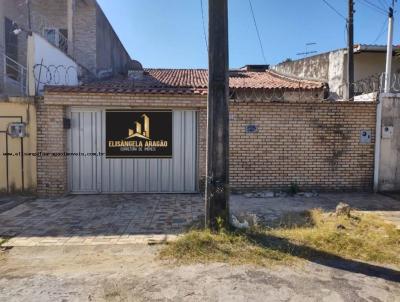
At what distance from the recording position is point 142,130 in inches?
317

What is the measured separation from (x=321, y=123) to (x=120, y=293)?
645cm

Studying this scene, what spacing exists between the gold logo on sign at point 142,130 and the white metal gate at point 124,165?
1.96 ft

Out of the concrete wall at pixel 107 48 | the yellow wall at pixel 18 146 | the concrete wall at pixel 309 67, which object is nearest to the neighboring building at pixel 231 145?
the yellow wall at pixel 18 146

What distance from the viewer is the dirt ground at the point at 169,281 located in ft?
10.6

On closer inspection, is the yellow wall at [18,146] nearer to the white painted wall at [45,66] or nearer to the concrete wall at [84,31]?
the white painted wall at [45,66]

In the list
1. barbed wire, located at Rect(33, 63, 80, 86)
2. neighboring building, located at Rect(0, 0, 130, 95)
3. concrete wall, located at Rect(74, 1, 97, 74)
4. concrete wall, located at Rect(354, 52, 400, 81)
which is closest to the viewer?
barbed wire, located at Rect(33, 63, 80, 86)

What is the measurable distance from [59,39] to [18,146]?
575 cm

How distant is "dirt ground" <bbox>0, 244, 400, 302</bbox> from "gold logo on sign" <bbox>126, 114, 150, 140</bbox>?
13.7ft

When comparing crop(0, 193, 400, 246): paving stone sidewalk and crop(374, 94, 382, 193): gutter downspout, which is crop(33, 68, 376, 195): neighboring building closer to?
crop(374, 94, 382, 193): gutter downspout

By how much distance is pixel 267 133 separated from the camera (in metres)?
8.08

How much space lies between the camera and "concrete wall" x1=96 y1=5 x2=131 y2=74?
40.4 feet

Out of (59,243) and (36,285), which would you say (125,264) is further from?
(59,243)

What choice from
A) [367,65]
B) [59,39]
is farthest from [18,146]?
[367,65]

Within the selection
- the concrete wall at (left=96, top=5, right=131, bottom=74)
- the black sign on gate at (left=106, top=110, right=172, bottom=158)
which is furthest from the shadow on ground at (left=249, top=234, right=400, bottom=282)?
the concrete wall at (left=96, top=5, right=131, bottom=74)
